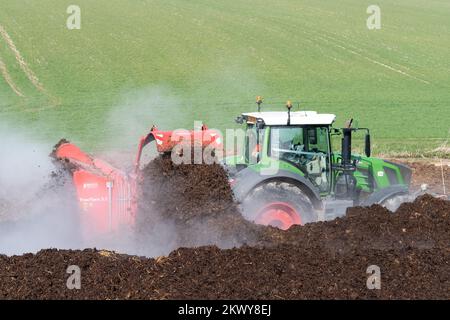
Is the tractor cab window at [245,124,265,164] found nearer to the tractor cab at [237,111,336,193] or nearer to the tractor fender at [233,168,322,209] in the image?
the tractor cab at [237,111,336,193]

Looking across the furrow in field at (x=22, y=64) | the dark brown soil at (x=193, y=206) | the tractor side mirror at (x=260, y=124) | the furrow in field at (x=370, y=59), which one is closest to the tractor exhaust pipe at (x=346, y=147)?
the tractor side mirror at (x=260, y=124)

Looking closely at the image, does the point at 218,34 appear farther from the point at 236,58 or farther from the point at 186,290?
the point at 186,290

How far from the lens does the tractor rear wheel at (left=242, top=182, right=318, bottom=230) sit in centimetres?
1062

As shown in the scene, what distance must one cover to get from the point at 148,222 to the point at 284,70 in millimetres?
27479

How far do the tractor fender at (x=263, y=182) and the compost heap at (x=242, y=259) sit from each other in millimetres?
210

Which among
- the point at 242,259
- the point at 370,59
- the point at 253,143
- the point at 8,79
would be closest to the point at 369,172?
the point at 253,143

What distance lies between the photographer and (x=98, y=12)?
45656 millimetres

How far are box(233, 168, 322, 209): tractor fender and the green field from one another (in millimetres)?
11533

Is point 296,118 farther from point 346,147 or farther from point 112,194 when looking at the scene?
point 112,194

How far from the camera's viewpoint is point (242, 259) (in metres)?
8.57

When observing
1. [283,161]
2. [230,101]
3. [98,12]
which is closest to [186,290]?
[283,161]

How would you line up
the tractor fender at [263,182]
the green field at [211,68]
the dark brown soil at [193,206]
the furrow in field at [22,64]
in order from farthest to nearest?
1. the furrow in field at [22,64]
2. the green field at [211,68]
3. the tractor fender at [263,182]
4. the dark brown soil at [193,206]

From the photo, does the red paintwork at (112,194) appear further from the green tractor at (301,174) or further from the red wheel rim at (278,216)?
the red wheel rim at (278,216)

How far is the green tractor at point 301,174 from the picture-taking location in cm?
1068
